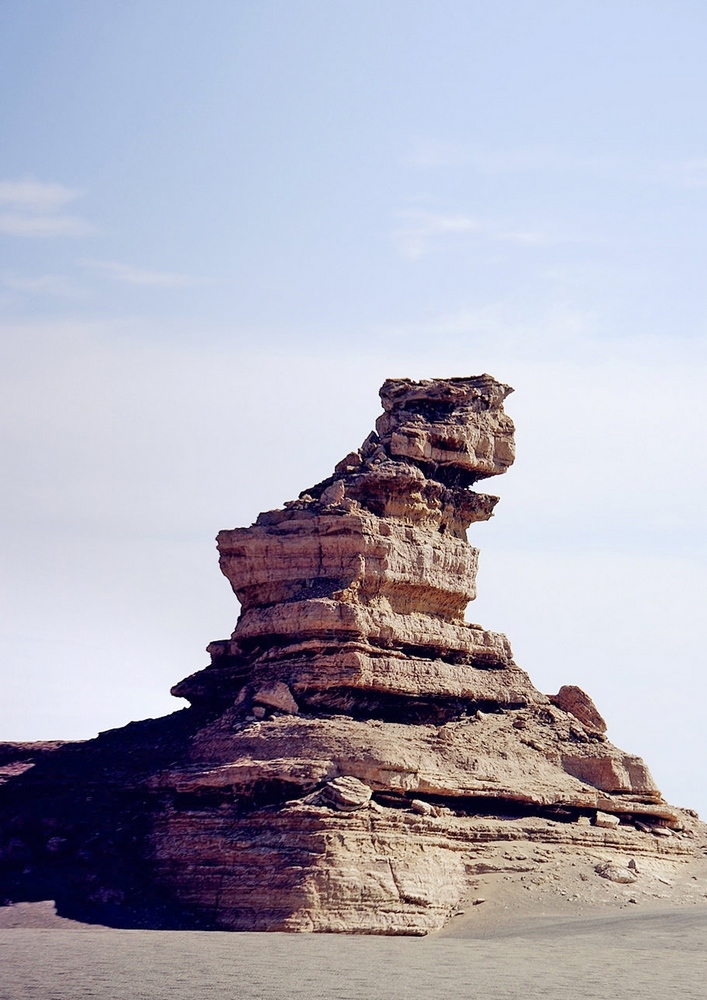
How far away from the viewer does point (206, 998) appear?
29797 mm

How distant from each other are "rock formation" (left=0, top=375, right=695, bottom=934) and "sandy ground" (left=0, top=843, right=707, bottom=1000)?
82cm

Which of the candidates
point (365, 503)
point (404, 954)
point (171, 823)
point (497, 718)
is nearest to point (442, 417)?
point (365, 503)

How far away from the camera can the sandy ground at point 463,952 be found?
30625mm

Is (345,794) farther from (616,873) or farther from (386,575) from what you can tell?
(616,873)

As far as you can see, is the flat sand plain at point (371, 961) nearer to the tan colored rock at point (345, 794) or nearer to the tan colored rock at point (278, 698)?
the tan colored rock at point (345, 794)

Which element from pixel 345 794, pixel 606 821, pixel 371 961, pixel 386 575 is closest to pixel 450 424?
pixel 386 575

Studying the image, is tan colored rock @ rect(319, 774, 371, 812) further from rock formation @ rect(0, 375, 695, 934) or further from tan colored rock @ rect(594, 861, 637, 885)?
tan colored rock @ rect(594, 861, 637, 885)

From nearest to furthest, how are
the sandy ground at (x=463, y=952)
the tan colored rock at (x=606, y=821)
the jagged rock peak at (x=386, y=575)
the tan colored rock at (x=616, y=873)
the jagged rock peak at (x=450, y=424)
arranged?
the sandy ground at (x=463, y=952)
the tan colored rock at (x=616, y=873)
the jagged rock peak at (x=386, y=575)
the tan colored rock at (x=606, y=821)
the jagged rock peak at (x=450, y=424)

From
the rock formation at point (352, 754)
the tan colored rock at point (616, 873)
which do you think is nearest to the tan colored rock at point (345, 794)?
the rock formation at point (352, 754)

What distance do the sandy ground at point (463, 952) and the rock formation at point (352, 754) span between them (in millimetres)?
818

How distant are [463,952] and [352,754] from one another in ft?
17.3

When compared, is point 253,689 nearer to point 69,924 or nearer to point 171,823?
point 171,823

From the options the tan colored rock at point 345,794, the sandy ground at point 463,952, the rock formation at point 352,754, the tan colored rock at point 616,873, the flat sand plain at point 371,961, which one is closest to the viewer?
the flat sand plain at point 371,961

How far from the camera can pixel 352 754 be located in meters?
38.2
